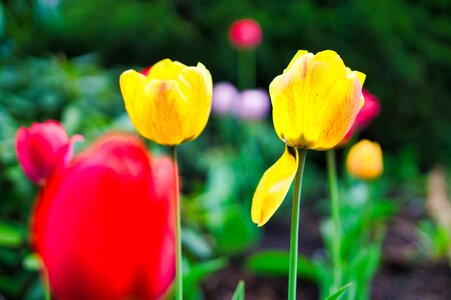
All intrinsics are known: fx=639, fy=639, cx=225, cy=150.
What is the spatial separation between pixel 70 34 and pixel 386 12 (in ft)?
5.99

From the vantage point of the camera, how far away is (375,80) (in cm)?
369

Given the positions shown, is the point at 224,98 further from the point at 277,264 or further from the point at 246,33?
the point at 277,264

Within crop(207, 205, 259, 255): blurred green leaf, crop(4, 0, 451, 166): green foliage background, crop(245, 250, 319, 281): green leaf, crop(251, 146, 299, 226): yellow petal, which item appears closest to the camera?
crop(251, 146, 299, 226): yellow petal

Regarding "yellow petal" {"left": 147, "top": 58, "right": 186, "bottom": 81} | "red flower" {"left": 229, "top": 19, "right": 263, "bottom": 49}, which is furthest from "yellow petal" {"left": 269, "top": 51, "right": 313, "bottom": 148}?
"red flower" {"left": 229, "top": 19, "right": 263, "bottom": 49}

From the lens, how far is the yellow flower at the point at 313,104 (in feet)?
1.94

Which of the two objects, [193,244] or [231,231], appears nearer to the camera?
[193,244]

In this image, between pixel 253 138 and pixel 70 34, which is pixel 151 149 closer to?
pixel 253 138

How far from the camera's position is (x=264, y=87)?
3877mm

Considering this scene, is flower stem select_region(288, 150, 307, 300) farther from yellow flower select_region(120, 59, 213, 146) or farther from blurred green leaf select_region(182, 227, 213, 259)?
blurred green leaf select_region(182, 227, 213, 259)

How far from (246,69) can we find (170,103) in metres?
3.12

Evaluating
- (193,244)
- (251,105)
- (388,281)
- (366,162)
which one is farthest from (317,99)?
(251,105)

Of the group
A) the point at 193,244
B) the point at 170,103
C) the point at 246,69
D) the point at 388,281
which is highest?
the point at 170,103

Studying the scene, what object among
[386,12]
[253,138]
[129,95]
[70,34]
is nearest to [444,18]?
[386,12]

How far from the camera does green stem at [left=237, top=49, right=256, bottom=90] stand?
369 centimetres
